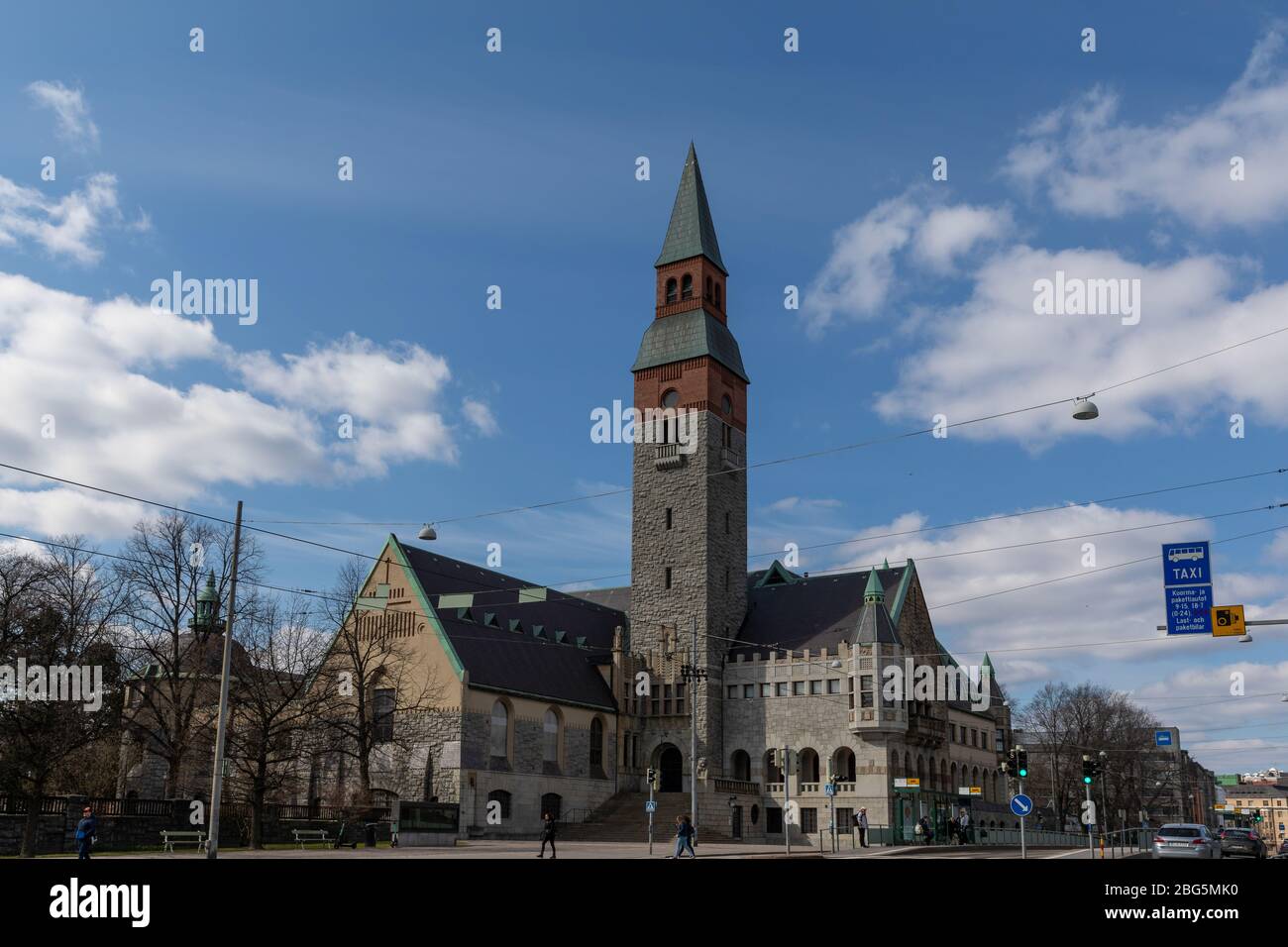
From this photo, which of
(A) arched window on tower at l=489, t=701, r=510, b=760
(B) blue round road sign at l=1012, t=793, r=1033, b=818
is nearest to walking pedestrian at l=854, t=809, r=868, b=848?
(A) arched window on tower at l=489, t=701, r=510, b=760

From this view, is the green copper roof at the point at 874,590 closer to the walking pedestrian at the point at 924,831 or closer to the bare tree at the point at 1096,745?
the walking pedestrian at the point at 924,831

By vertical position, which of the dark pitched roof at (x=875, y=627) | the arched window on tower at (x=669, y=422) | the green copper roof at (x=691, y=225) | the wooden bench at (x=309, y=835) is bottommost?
the wooden bench at (x=309, y=835)

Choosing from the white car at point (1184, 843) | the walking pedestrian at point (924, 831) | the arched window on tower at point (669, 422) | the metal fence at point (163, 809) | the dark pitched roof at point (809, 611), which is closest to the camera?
the white car at point (1184, 843)

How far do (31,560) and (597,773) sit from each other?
110 ft

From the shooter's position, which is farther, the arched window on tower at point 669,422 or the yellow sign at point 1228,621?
the arched window on tower at point 669,422

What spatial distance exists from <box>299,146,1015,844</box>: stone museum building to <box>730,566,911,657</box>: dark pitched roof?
0.14 meters

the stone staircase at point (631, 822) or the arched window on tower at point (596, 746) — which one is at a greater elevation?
the arched window on tower at point (596, 746)

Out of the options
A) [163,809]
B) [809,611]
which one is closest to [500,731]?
[163,809]

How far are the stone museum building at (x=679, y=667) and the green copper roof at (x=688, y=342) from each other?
15 centimetres

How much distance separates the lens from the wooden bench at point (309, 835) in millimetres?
44562

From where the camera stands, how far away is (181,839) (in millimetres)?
40844

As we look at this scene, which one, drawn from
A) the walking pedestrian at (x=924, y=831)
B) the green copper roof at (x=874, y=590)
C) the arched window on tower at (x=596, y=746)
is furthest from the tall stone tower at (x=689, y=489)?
the walking pedestrian at (x=924, y=831)

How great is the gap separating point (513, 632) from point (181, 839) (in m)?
25.4
